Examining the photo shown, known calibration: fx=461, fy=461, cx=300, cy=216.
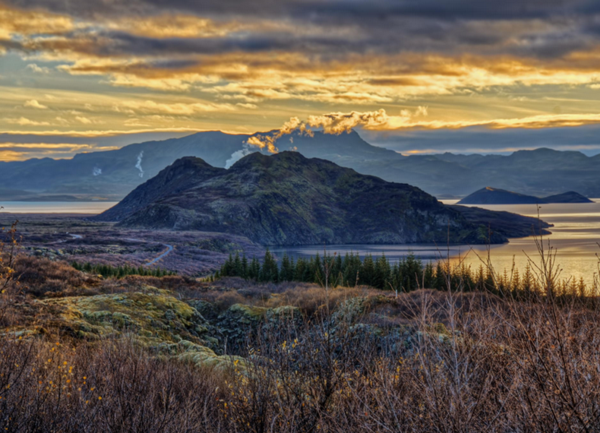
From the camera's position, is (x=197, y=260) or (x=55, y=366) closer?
(x=55, y=366)

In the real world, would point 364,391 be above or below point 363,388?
above

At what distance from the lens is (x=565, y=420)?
5.75 meters

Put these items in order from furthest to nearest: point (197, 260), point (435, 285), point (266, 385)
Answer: point (197, 260)
point (435, 285)
point (266, 385)

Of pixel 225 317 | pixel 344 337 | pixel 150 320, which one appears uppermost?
pixel 344 337

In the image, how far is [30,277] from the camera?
28688 millimetres

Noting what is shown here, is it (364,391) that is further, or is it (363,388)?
(363,388)

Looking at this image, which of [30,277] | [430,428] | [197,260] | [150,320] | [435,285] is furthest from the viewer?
[197,260]

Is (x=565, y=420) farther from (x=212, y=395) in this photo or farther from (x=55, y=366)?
(x=55, y=366)

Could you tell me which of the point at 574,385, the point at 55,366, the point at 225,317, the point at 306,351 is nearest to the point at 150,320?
the point at 225,317

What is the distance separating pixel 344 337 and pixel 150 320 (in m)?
14.9

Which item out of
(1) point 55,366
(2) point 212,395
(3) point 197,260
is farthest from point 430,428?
(3) point 197,260

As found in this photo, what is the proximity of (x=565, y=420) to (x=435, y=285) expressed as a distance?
5124 centimetres

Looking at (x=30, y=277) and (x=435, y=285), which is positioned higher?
(x=30, y=277)

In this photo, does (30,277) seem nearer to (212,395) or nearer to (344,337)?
(212,395)
